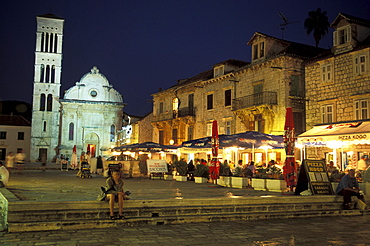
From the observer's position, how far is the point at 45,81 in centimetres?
5850

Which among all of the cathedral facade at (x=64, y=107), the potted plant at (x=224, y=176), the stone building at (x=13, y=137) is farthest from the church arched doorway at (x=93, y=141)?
the potted plant at (x=224, y=176)

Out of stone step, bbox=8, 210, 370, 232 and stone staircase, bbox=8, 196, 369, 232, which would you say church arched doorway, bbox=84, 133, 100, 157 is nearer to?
stone staircase, bbox=8, 196, 369, 232

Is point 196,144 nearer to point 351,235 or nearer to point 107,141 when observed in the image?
point 351,235

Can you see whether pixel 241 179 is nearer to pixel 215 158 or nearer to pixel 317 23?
pixel 215 158

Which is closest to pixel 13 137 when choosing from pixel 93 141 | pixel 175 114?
pixel 93 141

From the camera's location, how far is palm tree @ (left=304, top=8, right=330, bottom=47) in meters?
39.8

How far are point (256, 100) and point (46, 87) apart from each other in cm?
4103

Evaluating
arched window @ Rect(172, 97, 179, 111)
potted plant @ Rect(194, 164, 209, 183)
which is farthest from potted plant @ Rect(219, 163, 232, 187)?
arched window @ Rect(172, 97, 179, 111)

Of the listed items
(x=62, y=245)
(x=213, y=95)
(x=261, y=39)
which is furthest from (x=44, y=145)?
(x=62, y=245)

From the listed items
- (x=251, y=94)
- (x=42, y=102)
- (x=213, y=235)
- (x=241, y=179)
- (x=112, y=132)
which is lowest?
(x=213, y=235)

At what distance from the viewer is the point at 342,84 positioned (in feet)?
70.5

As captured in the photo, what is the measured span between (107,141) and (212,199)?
50.8 m

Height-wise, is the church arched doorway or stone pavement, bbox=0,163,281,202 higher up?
the church arched doorway

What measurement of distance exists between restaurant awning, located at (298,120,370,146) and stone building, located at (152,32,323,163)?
819 centimetres
